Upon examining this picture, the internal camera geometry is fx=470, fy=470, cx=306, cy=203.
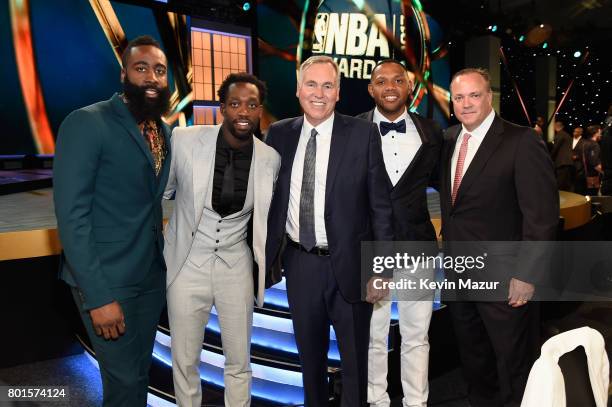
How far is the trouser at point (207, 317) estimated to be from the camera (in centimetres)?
206

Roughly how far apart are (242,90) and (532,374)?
157cm

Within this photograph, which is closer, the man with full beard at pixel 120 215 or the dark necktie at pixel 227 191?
the man with full beard at pixel 120 215

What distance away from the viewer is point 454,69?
1378 centimetres

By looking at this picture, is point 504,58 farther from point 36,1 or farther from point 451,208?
point 451,208

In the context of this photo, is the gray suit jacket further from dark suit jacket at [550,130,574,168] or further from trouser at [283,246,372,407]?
dark suit jacket at [550,130,574,168]

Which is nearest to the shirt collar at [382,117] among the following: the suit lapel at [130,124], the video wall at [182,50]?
the suit lapel at [130,124]

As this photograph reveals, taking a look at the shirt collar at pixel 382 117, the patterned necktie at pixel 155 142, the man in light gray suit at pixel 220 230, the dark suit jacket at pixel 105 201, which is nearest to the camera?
the dark suit jacket at pixel 105 201

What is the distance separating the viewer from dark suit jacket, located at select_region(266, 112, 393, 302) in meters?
2.10

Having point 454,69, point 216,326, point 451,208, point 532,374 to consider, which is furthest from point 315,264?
point 454,69

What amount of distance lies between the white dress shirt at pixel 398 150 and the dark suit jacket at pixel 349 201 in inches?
11.9

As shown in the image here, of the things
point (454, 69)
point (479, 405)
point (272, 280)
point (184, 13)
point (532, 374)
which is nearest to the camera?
point (532, 374)

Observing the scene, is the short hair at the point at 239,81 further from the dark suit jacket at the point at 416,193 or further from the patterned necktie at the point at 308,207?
the dark suit jacket at the point at 416,193

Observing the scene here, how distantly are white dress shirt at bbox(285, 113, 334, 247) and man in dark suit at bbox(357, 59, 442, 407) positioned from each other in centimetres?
42

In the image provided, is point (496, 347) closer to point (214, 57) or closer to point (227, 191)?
point (227, 191)
